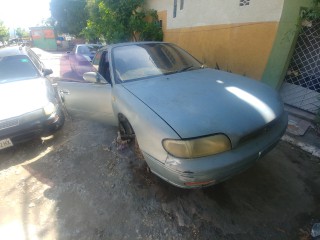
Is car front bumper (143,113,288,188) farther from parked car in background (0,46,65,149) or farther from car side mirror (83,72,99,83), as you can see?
parked car in background (0,46,65,149)

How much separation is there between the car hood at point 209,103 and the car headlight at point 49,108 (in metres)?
1.64

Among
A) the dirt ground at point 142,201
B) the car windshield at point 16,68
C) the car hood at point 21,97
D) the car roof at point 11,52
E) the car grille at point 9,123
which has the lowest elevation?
the dirt ground at point 142,201

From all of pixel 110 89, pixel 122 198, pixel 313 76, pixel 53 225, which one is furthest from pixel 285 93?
pixel 53 225

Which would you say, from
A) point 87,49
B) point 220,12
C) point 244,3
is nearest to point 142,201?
point 244,3

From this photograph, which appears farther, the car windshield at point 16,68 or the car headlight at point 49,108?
the car windshield at point 16,68

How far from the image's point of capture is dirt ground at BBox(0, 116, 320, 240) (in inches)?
81.4

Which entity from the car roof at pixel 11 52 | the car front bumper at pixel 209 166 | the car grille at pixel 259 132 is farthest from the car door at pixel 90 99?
the car grille at pixel 259 132

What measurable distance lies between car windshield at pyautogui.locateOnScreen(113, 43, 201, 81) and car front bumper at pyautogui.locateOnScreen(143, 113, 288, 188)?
1.32m

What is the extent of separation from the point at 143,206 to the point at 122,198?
29 cm

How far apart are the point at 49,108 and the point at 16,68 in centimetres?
170

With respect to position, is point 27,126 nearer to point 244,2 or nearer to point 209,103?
point 209,103

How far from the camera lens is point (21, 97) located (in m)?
3.56

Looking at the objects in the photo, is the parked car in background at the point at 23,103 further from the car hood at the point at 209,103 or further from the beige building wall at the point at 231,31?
the beige building wall at the point at 231,31

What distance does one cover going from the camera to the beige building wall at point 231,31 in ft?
16.0
